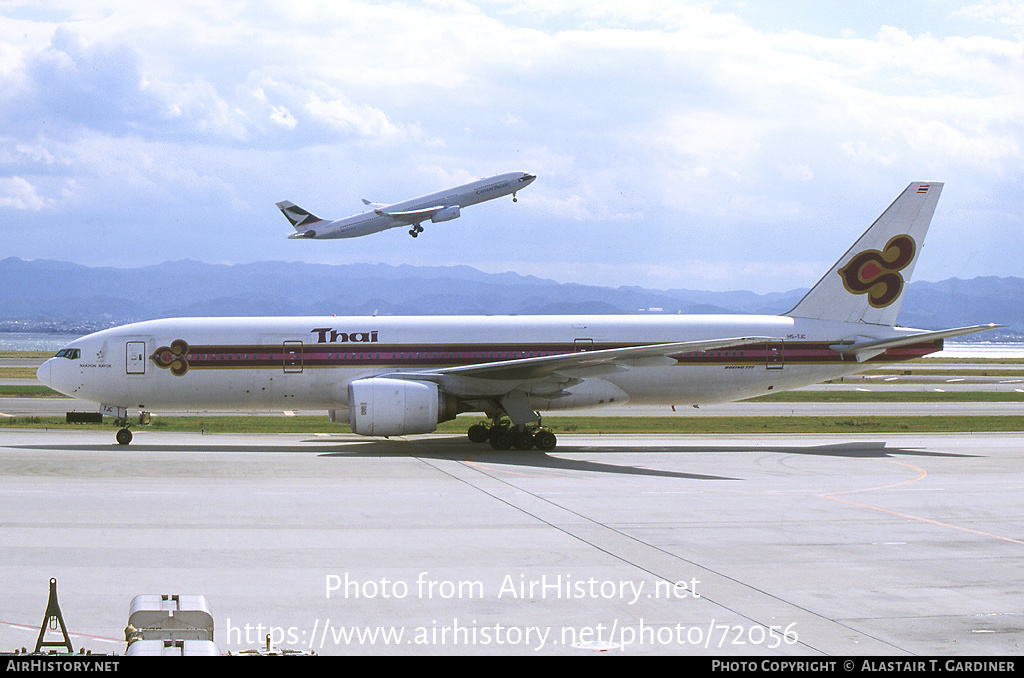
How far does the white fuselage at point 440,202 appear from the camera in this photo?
6962 cm

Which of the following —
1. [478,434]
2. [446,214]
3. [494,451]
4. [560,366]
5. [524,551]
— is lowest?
[524,551]

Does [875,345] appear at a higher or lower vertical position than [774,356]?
higher

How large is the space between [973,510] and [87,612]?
54.1 feet

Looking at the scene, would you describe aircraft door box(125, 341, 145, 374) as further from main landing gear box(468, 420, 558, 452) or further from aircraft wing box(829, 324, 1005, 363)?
aircraft wing box(829, 324, 1005, 363)

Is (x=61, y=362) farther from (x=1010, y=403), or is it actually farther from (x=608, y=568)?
(x=1010, y=403)

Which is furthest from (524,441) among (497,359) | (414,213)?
(414,213)

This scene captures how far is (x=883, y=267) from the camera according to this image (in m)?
32.7

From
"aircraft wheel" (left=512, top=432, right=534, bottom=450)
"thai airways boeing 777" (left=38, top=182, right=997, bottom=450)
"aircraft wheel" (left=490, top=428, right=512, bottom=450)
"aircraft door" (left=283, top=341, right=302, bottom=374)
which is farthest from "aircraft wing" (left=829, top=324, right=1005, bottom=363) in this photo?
"aircraft door" (left=283, top=341, right=302, bottom=374)

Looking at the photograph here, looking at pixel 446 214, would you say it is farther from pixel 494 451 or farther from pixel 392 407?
pixel 392 407

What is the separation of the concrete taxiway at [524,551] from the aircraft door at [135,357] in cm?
423

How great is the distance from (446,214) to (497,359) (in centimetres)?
4054

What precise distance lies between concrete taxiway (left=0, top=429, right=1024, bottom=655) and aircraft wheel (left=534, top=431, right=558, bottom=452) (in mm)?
2669

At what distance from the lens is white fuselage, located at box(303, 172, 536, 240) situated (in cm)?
6962
